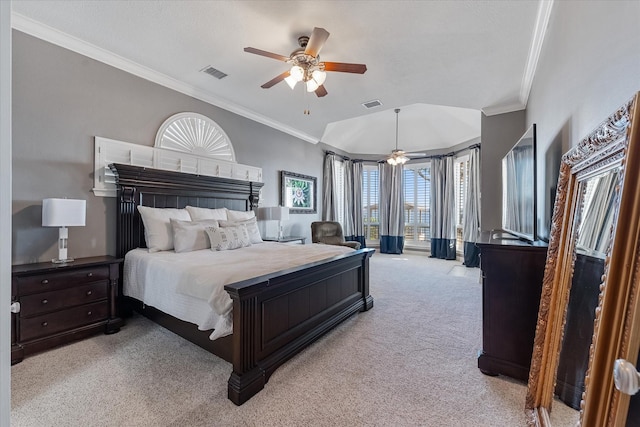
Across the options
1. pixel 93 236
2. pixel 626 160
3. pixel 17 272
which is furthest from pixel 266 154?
pixel 626 160

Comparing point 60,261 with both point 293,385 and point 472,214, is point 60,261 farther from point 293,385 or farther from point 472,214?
point 472,214

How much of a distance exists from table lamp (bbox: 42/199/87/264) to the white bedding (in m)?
0.53

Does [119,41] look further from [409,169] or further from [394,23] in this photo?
[409,169]

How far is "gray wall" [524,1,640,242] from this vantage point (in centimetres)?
117

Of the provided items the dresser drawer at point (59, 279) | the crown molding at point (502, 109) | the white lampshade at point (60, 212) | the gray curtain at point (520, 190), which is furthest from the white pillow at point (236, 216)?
the crown molding at point (502, 109)

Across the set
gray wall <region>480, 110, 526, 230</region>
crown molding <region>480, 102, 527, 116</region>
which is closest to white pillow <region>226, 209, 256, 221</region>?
gray wall <region>480, 110, 526, 230</region>

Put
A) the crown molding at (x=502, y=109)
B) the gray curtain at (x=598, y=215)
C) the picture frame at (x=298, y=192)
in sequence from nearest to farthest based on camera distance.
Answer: the gray curtain at (x=598, y=215), the crown molding at (x=502, y=109), the picture frame at (x=298, y=192)

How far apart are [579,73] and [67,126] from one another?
426 centimetres

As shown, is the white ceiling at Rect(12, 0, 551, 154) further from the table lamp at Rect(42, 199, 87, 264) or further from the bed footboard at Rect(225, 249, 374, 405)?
the bed footboard at Rect(225, 249, 374, 405)

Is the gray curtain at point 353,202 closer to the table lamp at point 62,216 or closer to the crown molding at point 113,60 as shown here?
the crown molding at point 113,60

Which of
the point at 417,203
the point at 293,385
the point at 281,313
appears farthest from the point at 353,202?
the point at 293,385

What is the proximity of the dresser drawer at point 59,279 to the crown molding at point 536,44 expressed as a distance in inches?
177

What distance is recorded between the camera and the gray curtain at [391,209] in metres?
7.49

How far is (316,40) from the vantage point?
247 cm
